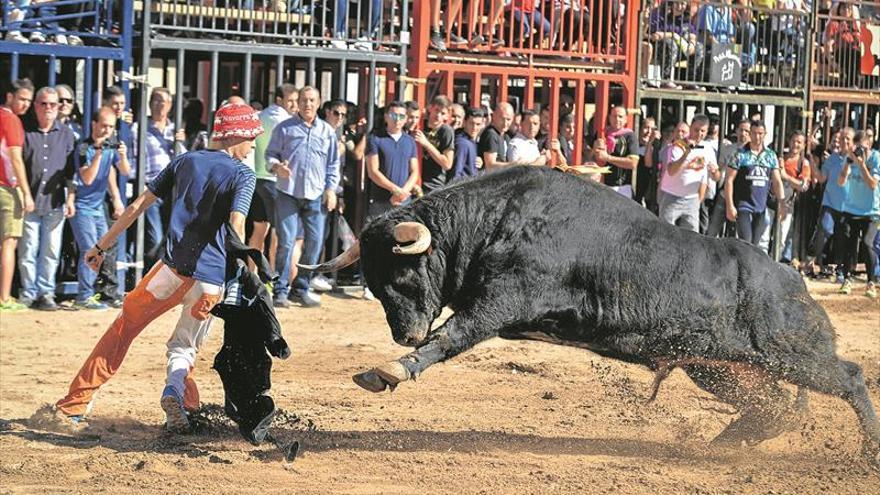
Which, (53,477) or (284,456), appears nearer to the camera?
(53,477)

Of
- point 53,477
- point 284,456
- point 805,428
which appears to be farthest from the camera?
point 805,428

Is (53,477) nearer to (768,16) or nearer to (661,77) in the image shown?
(661,77)

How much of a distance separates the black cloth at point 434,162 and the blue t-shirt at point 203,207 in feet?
20.8

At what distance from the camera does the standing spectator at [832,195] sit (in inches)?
682

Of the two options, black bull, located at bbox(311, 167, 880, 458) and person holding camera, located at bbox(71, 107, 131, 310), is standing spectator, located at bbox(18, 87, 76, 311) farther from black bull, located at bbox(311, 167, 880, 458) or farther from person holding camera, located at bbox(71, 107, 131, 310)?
black bull, located at bbox(311, 167, 880, 458)

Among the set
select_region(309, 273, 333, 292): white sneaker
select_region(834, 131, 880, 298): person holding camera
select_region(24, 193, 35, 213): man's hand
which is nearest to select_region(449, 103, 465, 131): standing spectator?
select_region(309, 273, 333, 292): white sneaker

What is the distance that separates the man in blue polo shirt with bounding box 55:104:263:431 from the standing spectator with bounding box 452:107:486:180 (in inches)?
248

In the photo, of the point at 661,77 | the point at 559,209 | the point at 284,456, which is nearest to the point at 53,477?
the point at 284,456

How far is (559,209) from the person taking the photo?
7.88 meters

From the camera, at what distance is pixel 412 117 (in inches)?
559

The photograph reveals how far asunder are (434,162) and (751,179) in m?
4.16

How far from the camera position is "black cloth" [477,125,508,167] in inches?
571

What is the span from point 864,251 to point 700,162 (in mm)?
2908

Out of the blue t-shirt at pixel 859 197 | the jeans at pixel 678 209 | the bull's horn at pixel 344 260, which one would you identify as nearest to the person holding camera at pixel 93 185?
the bull's horn at pixel 344 260
